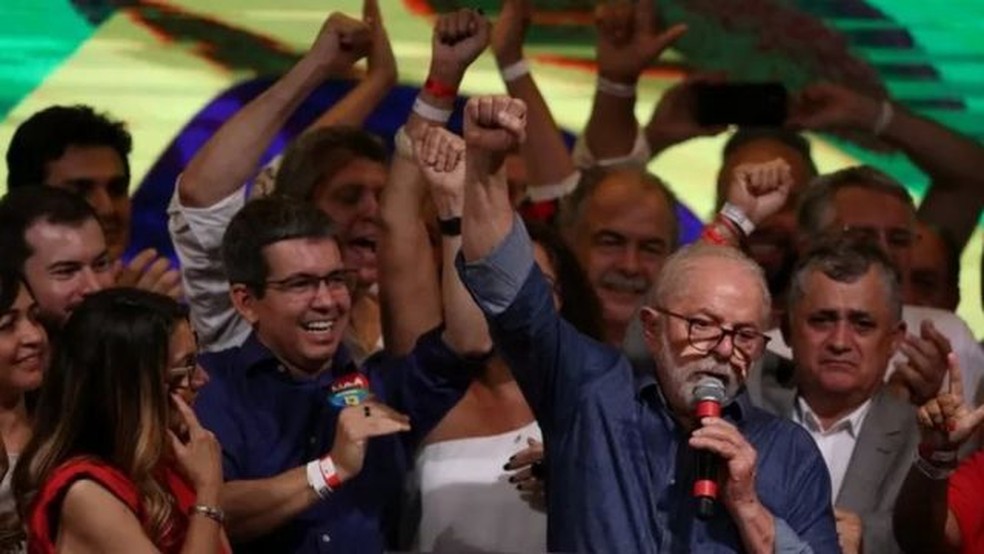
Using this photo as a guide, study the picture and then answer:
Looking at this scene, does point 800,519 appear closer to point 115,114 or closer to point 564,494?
point 564,494

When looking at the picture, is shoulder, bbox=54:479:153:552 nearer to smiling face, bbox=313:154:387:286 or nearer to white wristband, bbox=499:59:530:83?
smiling face, bbox=313:154:387:286

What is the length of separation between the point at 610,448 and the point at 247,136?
4.64 feet

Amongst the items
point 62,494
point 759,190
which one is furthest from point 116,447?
point 759,190

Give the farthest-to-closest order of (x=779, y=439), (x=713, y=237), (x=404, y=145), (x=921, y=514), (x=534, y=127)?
(x=534, y=127), (x=404, y=145), (x=713, y=237), (x=921, y=514), (x=779, y=439)

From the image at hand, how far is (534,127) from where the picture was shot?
6613mm

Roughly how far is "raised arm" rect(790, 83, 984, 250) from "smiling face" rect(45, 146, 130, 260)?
1698mm

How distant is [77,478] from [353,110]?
6.49 ft

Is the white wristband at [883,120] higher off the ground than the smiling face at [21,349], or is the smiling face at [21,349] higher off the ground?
the white wristband at [883,120]

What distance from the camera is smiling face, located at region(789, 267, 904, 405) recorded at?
564 centimetres

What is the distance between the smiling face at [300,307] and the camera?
17.8 feet

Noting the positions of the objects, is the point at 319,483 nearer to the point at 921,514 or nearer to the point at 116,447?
the point at 116,447

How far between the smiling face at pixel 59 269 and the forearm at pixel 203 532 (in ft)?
2.31

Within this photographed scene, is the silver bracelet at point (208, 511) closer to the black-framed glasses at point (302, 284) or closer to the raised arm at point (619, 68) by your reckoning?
the black-framed glasses at point (302, 284)

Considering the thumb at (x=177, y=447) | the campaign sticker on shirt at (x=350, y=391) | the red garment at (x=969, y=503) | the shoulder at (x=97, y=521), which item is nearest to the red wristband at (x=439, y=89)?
the campaign sticker on shirt at (x=350, y=391)
